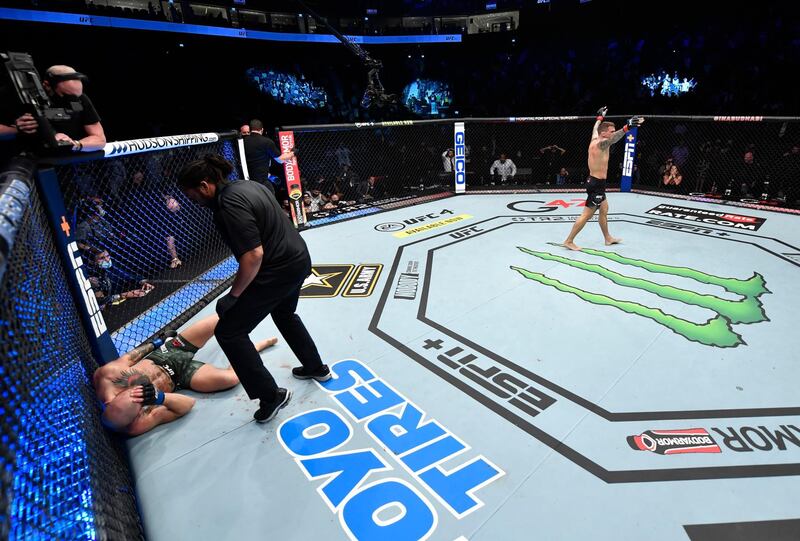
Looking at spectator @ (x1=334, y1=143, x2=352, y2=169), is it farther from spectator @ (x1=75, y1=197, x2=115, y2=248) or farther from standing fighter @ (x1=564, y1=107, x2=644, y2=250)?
standing fighter @ (x1=564, y1=107, x2=644, y2=250)

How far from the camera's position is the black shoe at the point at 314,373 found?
2.46 meters

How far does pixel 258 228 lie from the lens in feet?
6.16

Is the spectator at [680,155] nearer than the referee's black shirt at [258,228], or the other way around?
the referee's black shirt at [258,228]

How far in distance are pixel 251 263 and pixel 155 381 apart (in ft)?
3.71

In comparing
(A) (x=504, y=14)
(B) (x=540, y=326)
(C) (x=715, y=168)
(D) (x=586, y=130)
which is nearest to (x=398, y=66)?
(A) (x=504, y=14)

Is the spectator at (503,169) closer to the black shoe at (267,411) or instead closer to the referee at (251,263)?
the referee at (251,263)

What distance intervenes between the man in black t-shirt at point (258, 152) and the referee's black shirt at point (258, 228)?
2945mm

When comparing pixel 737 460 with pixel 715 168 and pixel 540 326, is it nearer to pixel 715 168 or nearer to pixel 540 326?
pixel 540 326

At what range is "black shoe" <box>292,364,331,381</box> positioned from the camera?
2463 millimetres

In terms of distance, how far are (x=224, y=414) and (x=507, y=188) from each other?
6614mm

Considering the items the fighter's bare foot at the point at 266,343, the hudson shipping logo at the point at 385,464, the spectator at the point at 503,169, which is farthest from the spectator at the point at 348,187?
the hudson shipping logo at the point at 385,464

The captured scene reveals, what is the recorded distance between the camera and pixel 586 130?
30.0ft

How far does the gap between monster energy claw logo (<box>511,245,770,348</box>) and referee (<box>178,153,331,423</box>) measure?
2487 millimetres

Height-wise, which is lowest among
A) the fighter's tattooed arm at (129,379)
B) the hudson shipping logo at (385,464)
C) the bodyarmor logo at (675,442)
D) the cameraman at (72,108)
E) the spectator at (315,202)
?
the bodyarmor logo at (675,442)
